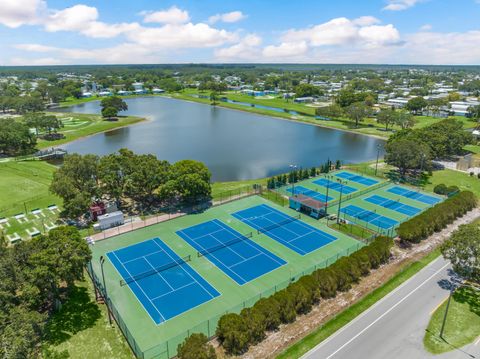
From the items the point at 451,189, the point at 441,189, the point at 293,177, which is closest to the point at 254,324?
the point at 293,177

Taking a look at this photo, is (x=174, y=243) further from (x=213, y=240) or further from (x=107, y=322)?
(x=107, y=322)

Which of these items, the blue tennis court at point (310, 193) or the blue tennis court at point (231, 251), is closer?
the blue tennis court at point (231, 251)

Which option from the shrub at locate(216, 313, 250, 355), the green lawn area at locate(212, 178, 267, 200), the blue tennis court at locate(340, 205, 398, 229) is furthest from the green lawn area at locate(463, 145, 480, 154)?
the shrub at locate(216, 313, 250, 355)

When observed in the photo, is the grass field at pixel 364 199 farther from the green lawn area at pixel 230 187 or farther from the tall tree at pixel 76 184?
the tall tree at pixel 76 184

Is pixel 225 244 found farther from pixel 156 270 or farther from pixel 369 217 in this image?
pixel 369 217

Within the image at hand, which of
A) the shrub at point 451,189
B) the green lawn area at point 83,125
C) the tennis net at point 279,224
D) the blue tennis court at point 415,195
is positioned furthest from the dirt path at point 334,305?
the green lawn area at point 83,125

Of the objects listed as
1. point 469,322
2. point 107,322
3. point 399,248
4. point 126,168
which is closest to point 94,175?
point 126,168
